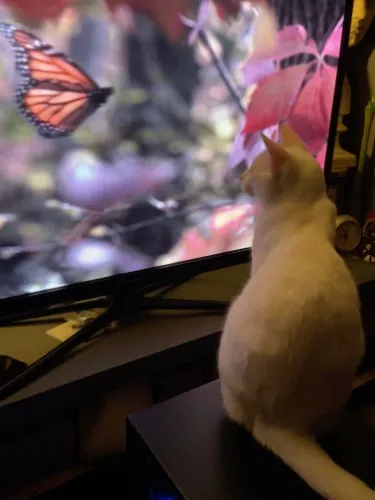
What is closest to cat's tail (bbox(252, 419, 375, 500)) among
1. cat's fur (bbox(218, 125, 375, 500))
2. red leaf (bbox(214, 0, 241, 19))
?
cat's fur (bbox(218, 125, 375, 500))

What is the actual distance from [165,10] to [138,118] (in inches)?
6.8

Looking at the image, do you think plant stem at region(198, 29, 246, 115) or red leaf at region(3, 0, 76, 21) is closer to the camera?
red leaf at region(3, 0, 76, 21)

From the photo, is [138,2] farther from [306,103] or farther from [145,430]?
[145,430]

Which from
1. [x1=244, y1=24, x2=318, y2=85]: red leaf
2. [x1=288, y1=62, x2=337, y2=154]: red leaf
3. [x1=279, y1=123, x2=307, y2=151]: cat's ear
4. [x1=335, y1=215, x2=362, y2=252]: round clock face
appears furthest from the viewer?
[x1=335, y1=215, x2=362, y2=252]: round clock face

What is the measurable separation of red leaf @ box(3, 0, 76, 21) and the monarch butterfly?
2 cm

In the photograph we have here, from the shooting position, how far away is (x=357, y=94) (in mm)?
1417

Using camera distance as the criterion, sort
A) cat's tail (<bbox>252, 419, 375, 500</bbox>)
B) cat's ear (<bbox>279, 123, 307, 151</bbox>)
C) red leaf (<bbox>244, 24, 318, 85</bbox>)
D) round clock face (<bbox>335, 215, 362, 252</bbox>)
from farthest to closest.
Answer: round clock face (<bbox>335, 215, 362, 252</bbox>) → red leaf (<bbox>244, 24, 318, 85</bbox>) → cat's ear (<bbox>279, 123, 307, 151</bbox>) → cat's tail (<bbox>252, 419, 375, 500</bbox>)

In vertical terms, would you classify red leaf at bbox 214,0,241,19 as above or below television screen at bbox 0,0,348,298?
above

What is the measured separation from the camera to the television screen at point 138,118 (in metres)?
0.75

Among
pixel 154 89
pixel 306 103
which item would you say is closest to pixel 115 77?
pixel 154 89

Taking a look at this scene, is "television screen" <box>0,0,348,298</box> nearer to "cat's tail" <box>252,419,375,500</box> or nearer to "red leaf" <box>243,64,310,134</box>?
"red leaf" <box>243,64,310,134</box>

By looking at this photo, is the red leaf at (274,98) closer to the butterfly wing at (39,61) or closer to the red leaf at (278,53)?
the red leaf at (278,53)

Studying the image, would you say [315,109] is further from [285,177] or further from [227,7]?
[285,177]

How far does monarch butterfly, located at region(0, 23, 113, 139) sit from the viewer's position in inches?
28.1
